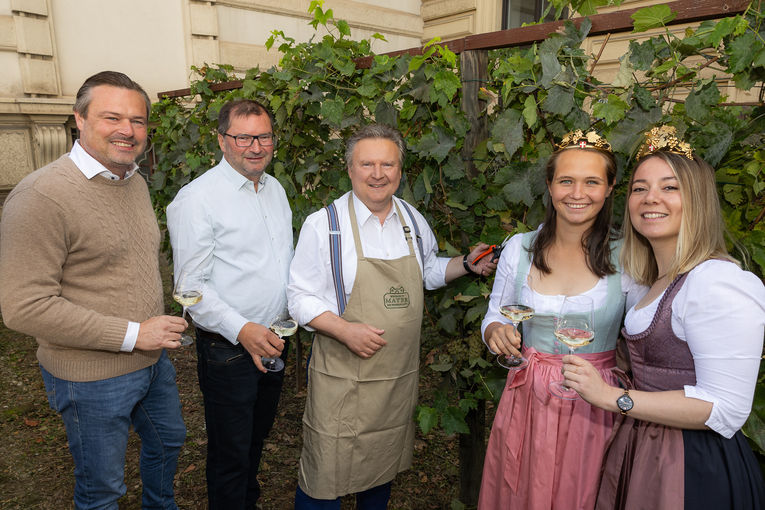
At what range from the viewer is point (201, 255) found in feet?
7.55

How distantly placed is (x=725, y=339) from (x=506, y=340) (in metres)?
0.70

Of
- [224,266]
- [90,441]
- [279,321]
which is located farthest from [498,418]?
[90,441]

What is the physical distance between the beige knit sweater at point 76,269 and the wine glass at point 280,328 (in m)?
0.51

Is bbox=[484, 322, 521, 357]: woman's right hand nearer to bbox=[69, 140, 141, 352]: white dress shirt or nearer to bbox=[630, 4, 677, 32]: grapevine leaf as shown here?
bbox=[630, 4, 677, 32]: grapevine leaf

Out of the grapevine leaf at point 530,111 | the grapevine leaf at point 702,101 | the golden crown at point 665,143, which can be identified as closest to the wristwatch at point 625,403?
the golden crown at point 665,143

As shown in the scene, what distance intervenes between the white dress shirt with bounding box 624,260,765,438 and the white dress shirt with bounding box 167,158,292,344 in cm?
172

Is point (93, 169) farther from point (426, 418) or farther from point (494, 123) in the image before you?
point (426, 418)

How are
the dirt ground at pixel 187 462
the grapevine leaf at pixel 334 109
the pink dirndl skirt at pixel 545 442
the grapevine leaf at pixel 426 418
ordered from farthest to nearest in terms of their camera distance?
the dirt ground at pixel 187 462
the grapevine leaf at pixel 334 109
the grapevine leaf at pixel 426 418
the pink dirndl skirt at pixel 545 442

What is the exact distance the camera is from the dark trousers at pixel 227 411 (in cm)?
241

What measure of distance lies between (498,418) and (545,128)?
1.19m

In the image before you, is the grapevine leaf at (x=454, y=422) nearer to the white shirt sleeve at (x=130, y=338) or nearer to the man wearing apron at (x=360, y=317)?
the man wearing apron at (x=360, y=317)

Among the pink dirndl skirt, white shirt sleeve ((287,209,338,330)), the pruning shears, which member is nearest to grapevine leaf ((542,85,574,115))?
the pruning shears

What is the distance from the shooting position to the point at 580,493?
1.80 meters

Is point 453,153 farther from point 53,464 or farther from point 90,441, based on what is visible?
point 53,464
